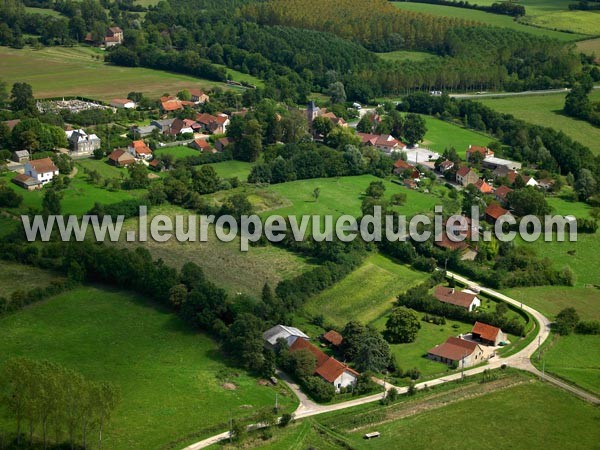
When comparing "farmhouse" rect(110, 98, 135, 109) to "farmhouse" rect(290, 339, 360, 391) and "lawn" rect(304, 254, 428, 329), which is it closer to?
"lawn" rect(304, 254, 428, 329)

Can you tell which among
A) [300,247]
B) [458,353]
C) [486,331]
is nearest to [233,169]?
[300,247]

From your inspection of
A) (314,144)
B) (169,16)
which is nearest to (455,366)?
(314,144)

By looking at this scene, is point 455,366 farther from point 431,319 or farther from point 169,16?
point 169,16

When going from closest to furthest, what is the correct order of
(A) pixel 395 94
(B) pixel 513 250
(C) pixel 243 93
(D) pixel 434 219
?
(B) pixel 513 250 < (D) pixel 434 219 < (C) pixel 243 93 < (A) pixel 395 94

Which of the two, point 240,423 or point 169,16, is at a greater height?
point 169,16

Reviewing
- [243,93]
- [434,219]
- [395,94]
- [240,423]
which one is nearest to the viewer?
[240,423]

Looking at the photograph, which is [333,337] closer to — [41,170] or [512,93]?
[41,170]

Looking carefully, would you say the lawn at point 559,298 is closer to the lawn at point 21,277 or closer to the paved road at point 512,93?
the lawn at point 21,277
